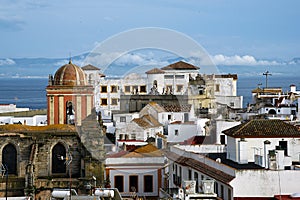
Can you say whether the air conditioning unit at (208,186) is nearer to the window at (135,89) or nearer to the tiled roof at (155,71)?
the window at (135,89)

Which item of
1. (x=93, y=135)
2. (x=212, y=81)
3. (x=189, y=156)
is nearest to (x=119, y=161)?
(x=93, y=135)

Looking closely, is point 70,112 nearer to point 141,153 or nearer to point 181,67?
point 141,153

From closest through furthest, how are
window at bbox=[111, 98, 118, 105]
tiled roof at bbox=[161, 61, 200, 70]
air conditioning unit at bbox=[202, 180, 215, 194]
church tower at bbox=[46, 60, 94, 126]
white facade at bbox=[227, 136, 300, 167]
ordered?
air conditioning unit at bbox=[202, 180, 215, 194] → white facade at bbox=[227, 136, 300, 167] → church tower at bbox=[46, 60, 94, 126] → window at bbox=[111, 98, 118, 105] → tiled roof at bbox=[161, 61, 200, 70]

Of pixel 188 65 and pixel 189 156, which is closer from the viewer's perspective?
pixel 189 156

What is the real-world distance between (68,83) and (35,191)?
7.92m

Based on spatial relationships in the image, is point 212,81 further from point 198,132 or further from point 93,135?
point 93,135

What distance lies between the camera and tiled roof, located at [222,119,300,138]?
30.4 meters

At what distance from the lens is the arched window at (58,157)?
1574 inches

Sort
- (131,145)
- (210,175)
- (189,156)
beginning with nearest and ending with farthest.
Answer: (210,175)
(189,156)
(131,145)

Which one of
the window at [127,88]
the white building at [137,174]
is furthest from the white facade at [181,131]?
the window at [127,88]

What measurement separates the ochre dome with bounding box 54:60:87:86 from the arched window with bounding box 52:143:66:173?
4.87m

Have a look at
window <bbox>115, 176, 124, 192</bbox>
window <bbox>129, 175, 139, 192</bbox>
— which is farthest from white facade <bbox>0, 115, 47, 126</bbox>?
window <bbox>129, 175, 139, 192</bbox>

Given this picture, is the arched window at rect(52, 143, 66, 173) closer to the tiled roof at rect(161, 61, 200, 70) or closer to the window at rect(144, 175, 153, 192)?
the window at rect(144, 175, 153, 192)

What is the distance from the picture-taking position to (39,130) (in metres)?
40.1
